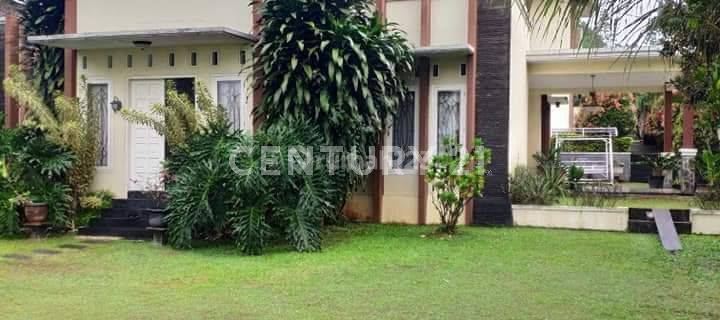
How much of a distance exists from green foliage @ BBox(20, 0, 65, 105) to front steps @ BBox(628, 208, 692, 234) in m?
10.8

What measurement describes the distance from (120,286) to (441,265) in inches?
150

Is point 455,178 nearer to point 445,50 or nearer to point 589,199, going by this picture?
point 445,50

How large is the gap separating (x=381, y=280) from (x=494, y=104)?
553cm

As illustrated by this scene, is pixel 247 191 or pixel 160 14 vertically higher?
pixel 160 14

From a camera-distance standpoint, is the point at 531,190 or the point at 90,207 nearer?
the point at 90,207

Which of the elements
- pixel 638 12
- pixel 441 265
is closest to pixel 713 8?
pixel 638 12

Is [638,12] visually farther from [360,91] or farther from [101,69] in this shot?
[101,69]

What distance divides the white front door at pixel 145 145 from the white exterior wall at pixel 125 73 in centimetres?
11

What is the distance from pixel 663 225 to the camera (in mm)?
11016

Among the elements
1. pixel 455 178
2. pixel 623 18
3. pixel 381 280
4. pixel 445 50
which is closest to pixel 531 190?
pixel 455 178

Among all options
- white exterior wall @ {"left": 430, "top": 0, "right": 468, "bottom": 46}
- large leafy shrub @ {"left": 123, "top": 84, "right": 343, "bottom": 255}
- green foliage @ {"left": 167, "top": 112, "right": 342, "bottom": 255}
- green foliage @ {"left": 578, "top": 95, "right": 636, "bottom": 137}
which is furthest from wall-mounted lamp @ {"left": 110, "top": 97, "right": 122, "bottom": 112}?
green foliage @ {"left": 578, "top": 95, "right": 636, "bottom": 137}

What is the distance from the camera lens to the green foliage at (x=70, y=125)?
1147 cm

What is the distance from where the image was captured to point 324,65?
424 inches

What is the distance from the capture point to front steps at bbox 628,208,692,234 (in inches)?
447
